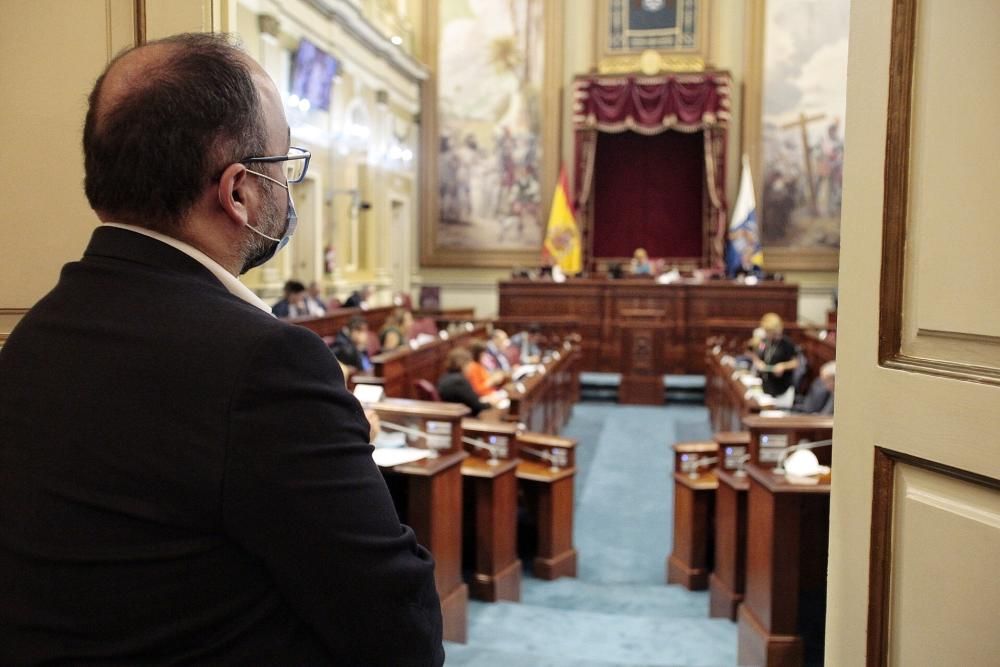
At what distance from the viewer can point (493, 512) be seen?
472 cm

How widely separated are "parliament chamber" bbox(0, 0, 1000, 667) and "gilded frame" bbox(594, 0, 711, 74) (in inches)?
2.6

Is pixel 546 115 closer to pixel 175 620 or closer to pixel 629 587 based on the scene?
pixel 629 587

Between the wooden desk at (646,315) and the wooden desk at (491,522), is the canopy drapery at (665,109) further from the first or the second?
the wooden desk at (491,522)

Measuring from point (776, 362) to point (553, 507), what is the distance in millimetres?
3785

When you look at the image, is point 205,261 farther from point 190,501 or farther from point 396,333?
point 396,333

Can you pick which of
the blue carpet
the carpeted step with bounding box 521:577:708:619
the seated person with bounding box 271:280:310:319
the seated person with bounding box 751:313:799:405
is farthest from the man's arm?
the seated person with bounding box 271:280:310:319

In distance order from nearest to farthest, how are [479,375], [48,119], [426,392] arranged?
[48,119]
[426,392]
[479,375]

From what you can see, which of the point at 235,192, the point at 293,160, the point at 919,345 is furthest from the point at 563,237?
the point at 235,192

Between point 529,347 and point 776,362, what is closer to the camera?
point 776,362

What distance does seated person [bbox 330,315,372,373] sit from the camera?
7.26 m

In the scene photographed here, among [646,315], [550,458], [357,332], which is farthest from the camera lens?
[646,315]

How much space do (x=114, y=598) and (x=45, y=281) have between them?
3.96 feet

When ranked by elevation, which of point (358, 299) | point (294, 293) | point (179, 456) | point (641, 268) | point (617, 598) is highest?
point (641, 268)

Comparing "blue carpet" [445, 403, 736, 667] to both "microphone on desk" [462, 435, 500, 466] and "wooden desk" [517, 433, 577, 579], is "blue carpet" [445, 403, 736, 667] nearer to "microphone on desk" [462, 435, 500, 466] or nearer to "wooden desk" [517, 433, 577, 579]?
"wooden desk" [517, 433, 577, 579]
